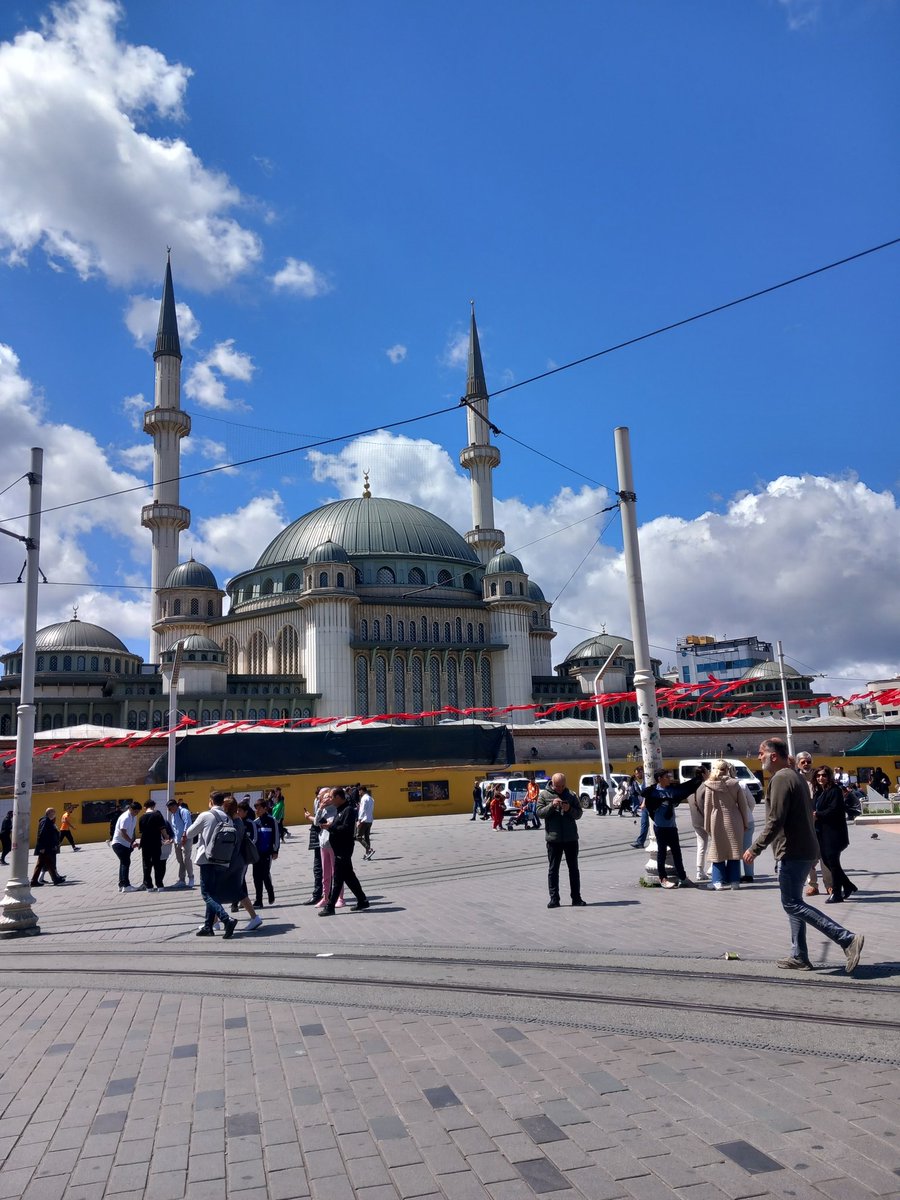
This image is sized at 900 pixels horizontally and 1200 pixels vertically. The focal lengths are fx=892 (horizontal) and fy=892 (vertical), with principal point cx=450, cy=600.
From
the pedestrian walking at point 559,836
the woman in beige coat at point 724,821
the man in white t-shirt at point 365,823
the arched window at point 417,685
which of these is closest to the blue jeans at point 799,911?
the pedestrian walking at point 559,836

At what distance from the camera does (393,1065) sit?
4.79 metres

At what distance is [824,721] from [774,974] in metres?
46.5

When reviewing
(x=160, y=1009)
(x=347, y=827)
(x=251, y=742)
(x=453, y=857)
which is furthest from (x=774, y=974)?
(x=251, y=742)

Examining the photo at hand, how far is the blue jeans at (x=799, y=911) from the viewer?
601cm

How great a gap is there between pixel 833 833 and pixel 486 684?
5269cm

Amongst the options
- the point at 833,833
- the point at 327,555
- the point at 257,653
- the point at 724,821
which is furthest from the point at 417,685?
the point at 833,833

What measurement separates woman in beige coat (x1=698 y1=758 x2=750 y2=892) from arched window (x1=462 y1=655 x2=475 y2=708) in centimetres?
4972

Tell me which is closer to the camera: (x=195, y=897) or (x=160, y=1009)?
(x=160, y=1009)

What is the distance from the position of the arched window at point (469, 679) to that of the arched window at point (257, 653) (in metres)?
13.7

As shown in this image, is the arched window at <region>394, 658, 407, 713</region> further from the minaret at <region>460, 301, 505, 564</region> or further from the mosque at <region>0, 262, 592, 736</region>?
the minaret at <region>460, 301, 505, 564</region>

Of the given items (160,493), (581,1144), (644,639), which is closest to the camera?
(581,1144)

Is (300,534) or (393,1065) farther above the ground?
(300,534)

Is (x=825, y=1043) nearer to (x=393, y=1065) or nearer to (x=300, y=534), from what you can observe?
(x=393, y=1065)

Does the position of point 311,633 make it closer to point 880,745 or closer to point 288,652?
point 288,652
